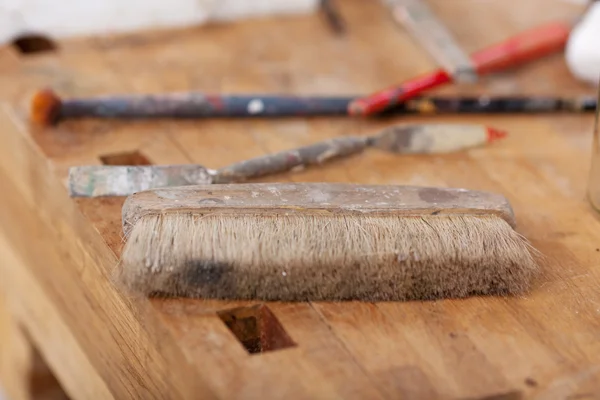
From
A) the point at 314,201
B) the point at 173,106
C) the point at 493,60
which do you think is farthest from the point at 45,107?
the point at 493,60

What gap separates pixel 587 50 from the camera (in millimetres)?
1197

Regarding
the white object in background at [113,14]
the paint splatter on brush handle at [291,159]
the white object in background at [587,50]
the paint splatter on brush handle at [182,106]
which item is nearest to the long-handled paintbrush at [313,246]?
the paint splatter on brush handle at [291,159]

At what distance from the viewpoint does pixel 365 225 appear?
32.3 inches

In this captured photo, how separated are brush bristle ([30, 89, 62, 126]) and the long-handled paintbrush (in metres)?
0.30

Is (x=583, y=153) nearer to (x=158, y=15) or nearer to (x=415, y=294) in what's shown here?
(x=415, y=294)

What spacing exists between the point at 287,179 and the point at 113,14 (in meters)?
0.47

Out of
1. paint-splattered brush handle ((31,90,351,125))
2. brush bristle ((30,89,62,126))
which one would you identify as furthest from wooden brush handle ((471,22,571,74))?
brush bristle ((30,89,62,126))

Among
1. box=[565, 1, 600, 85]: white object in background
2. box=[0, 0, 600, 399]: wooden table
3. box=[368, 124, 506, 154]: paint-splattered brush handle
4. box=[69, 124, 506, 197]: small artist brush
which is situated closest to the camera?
box=[0, 0, 600, 399]: wooden table

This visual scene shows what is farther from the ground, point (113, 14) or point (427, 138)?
point (113, 14)

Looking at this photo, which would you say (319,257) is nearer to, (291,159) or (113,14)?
(291,159)

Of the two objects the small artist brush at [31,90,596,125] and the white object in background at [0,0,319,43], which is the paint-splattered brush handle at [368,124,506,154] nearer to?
the small artist brush at [31,90,596,125]

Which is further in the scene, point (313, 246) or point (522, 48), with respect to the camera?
point (522, 48)

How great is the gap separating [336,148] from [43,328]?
504 millimetres

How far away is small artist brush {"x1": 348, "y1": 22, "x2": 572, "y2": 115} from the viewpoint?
1.14 meters
